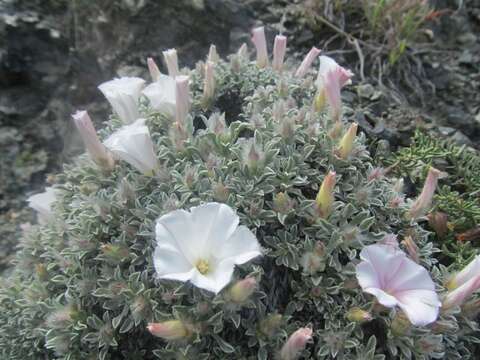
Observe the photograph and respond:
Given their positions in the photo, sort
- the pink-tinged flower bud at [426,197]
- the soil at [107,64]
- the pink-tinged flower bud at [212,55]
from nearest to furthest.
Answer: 1. the pink-tinged flower bud at [426,197]
2. the pink-tinged flower bud at [212,55]
3. the soil at [107,64]

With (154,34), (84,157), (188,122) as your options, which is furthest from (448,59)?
(84,157)

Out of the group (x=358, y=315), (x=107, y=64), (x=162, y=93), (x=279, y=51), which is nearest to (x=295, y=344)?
(x=358, y=315)

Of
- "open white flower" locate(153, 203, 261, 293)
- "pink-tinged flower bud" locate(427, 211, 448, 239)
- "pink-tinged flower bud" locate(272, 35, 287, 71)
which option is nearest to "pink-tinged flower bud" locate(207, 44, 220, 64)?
"pink-tinged flower bud" locate(272, 35, 287, 71)

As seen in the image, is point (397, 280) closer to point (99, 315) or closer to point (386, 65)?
point (99, 315)

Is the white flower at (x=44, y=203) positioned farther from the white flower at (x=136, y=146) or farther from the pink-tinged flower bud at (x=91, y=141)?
the white flower at (x=136, y=146)

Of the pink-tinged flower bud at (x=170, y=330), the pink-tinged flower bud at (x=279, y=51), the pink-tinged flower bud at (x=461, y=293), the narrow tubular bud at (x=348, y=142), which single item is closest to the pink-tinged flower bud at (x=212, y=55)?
the pink-tinged flower bud at (x=279, y=51)

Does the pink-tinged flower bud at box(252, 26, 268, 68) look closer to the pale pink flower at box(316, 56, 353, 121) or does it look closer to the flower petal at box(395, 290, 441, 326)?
the pale pink flower at box(316, 56, 353, 121)
